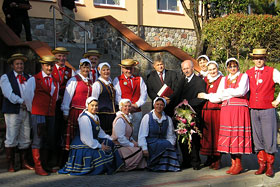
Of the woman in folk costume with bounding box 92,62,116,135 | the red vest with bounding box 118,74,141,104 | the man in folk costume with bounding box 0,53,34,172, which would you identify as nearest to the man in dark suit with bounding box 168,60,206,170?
the red vest with bounding box 118,74,141,104

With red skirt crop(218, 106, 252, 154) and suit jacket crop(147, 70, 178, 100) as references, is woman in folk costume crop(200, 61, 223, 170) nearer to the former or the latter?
red skirt crop(218, 106, 252, 154)

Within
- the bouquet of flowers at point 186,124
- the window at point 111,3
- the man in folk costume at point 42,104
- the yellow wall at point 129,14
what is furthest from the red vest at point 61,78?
the window at point 111,3

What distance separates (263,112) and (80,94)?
3196 millimetres

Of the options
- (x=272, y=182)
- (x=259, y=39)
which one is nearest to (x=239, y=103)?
(x=272, y=182)

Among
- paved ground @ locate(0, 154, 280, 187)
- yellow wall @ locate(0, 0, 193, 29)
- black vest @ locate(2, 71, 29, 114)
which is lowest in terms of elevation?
paved ground @ locate(0, 154, 280, 187)

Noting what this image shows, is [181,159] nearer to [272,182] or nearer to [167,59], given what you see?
[272,182]

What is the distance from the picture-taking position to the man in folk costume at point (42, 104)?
816 cm

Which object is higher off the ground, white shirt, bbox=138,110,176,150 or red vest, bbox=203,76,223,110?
red vest, bbox=203,76,223,110

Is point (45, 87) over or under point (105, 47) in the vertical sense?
under

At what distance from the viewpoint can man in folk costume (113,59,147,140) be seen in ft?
30.1

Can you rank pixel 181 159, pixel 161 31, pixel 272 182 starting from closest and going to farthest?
pixel 272 182, pixel 181 159, pixel 161 31

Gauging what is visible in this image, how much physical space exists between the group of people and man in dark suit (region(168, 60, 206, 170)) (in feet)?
0.06

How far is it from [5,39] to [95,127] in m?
3.71

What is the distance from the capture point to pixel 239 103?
839cm
